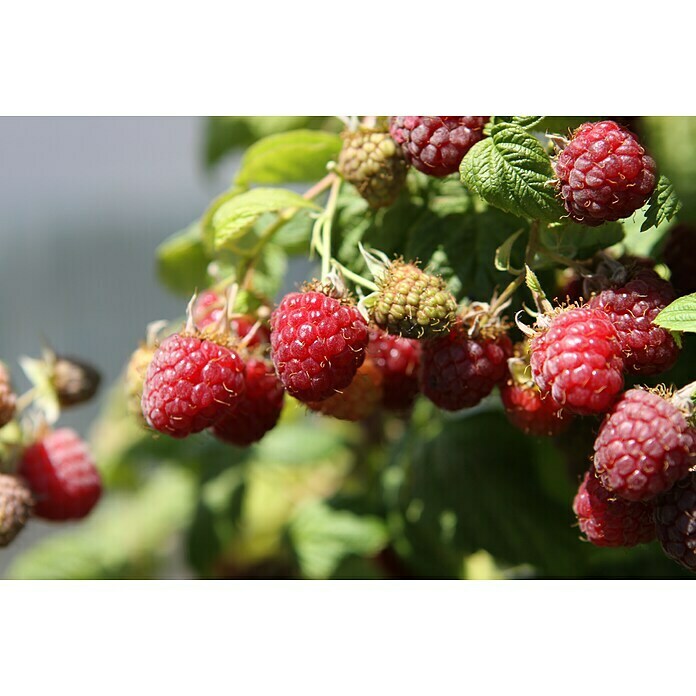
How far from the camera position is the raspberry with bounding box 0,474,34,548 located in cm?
130

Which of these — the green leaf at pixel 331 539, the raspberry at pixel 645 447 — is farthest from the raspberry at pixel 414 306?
the green leaf at pixel 331 539

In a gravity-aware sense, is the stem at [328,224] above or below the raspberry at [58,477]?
above

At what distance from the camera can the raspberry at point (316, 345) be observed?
106cm

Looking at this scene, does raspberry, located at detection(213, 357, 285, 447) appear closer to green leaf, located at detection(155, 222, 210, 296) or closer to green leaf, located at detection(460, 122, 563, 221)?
green leaf, located at detection(460, 122, 563, 221)

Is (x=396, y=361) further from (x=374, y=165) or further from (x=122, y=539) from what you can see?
(x=122, y=539)


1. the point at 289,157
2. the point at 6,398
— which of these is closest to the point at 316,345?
the point at 289,157

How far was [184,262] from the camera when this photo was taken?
1.73 metres

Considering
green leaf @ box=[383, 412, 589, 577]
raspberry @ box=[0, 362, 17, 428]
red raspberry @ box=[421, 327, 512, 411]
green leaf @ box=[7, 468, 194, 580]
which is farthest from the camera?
green leaf @ box=[7, 468, 194, 580]

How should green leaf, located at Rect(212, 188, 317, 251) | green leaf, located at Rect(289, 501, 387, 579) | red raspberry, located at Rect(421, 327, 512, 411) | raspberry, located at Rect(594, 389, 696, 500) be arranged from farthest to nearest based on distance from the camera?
green leaf, located at Rect(289, 501, 387, 579)
green leaf, located at Rect(212, 188, 317, 251)
red raspberry, located at Rect(421, 327, 512, 411)
raspberry, located at Rect(594, 389, 696, 500)

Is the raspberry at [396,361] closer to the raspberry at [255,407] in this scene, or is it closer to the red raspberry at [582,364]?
the raspberry at [255,407]

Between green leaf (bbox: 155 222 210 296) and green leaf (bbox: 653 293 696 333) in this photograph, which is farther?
green leaf (bbox: 155 222 210 296)

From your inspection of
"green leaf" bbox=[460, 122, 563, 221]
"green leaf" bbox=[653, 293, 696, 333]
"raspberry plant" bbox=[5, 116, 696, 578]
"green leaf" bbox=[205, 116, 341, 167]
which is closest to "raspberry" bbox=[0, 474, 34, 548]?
"raspberry plant" bbox=[5, 116, 696, 578]

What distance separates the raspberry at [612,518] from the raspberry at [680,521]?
5 centimetres

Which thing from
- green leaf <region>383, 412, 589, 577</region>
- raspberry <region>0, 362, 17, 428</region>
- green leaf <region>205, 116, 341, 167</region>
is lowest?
green leaf <region>383, 412, 589, 577</region>
